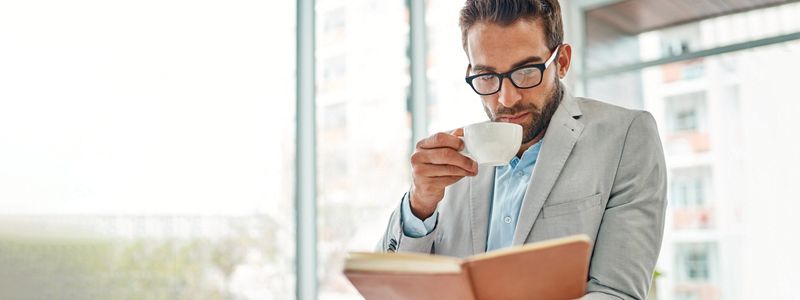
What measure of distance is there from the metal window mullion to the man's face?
1.60 metres

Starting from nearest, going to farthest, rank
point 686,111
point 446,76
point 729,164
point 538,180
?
1. point 538,180
2. point 729,164
3. point 686,111
4. point 446,76

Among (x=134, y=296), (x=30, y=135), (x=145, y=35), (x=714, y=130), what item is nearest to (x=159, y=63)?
(x=145, y=35)

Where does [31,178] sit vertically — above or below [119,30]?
below

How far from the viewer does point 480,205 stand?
1481mm

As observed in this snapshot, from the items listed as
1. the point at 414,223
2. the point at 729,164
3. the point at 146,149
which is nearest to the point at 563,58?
the point at 414,223

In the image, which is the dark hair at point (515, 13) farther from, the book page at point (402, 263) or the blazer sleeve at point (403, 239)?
the book page at point (402, 263)

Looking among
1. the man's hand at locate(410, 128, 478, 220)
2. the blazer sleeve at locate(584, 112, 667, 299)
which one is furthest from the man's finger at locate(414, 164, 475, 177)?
the blazer sleeve at locate(584, 112, 667, 299)

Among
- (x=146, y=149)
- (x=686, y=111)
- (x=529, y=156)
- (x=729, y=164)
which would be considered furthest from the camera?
(x=686, y=111)

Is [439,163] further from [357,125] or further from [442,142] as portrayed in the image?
[357,125]

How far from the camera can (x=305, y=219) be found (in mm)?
2951

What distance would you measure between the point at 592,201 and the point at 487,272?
450 mm

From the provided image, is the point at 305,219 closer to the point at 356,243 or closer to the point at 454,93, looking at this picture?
the point at 356,243

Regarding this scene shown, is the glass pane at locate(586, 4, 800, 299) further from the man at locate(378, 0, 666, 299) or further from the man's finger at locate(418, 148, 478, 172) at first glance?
the man's finger at locate(418, 148, 478, 172)

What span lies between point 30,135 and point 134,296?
610mm
